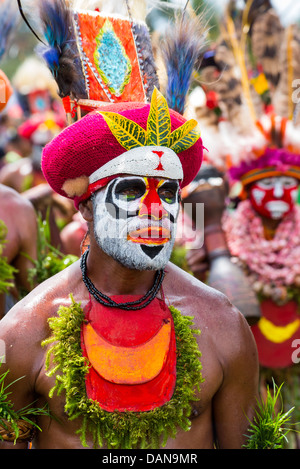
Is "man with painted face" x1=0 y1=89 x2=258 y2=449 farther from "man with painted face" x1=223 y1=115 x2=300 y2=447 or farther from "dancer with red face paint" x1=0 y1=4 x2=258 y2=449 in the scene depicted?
"man with painted face" x1=223 y1=115 x2=300 y2=447

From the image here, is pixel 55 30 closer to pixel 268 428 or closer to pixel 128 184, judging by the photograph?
pixel 128 184

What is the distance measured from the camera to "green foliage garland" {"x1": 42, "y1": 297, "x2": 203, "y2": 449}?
2570 millimetres

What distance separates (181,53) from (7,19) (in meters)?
1.08

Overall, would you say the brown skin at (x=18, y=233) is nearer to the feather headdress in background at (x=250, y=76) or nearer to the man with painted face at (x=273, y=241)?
the man with painted face at (x=273, y=241)

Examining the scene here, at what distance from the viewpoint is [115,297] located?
2.75 metres

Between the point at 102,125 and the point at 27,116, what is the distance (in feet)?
30.5

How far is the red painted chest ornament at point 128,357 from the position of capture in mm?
2611

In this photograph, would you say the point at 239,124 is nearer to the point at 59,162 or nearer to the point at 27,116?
the point at 59,162

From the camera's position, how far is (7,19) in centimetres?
356

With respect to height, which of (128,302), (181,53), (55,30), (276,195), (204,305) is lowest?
(276,195)

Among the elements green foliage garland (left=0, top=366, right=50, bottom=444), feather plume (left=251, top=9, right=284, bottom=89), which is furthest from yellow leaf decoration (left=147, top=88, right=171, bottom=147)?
feather plume (left=251, top=9, right=284, bottom=89)

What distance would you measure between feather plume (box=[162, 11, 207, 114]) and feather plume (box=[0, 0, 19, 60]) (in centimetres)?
89

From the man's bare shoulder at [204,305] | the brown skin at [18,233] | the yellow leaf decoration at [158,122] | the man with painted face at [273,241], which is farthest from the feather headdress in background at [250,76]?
the yellow leaf decoration at [158,122]

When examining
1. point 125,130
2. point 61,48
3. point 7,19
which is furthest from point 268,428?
point 7,19
